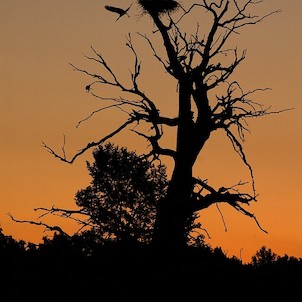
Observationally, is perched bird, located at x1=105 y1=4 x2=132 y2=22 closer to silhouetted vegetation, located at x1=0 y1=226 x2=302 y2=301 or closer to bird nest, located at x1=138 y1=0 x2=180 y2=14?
bird nest, located at x1=138 y1=0 x2=180 y2=14

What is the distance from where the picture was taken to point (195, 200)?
18.1 m

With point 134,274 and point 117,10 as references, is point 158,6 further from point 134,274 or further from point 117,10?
point 134,274

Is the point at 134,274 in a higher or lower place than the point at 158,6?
Result: lower

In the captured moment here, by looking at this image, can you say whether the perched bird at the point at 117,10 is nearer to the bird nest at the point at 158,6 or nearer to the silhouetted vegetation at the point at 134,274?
the bird nest at the point at 158,6

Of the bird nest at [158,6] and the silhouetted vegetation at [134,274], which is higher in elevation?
the bird nest at [158,6]

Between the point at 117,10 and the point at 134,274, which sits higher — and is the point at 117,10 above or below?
above

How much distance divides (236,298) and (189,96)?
6.59 meters

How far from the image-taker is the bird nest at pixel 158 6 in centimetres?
1956

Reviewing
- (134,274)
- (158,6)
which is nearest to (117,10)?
(158,6)

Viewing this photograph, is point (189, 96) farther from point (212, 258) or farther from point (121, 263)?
point (212, 258)

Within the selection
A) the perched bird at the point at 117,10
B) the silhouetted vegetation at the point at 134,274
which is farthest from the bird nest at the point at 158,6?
the silhouetted vegetation at the point at 134,274

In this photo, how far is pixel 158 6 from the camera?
19.7 metres

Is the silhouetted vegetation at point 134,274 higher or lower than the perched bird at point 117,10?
lower

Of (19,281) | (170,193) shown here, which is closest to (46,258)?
(19,281)
